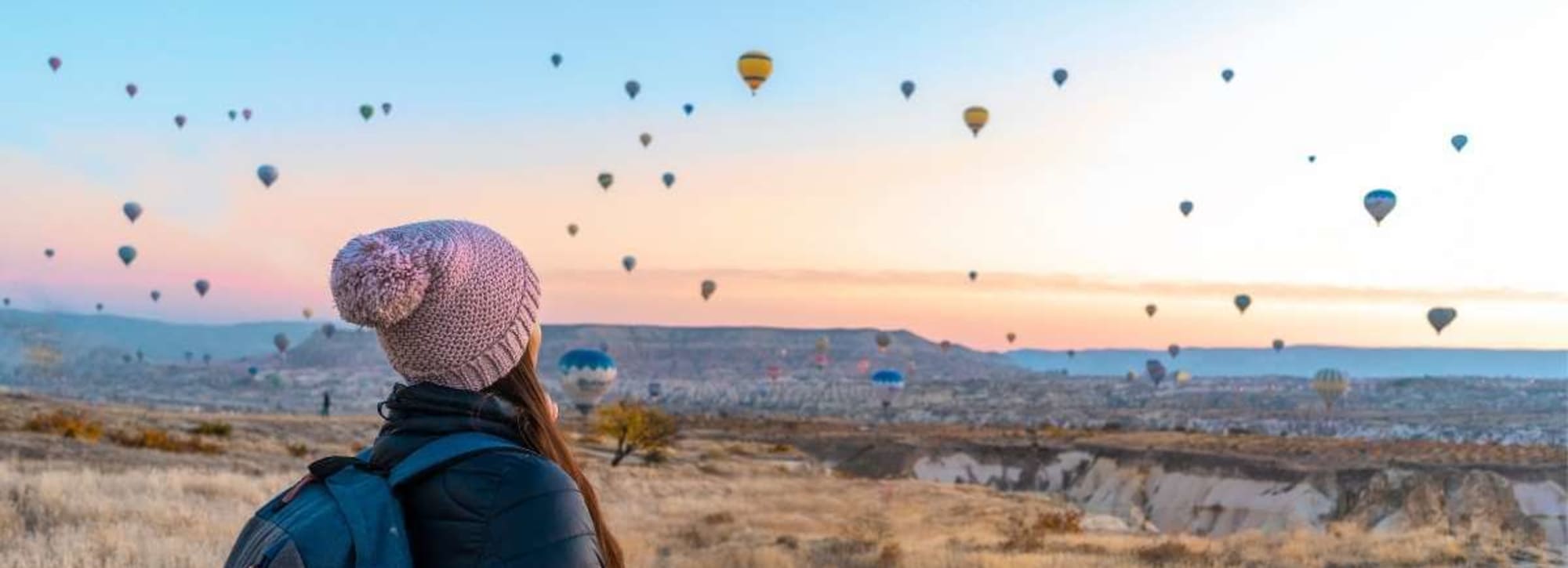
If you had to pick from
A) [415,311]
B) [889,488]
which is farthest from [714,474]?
[415,311]

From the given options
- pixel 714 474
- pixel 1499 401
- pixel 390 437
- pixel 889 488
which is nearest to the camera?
pixel 390 437

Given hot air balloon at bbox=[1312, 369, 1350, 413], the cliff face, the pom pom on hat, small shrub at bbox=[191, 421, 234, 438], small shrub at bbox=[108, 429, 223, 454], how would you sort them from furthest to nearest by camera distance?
hot air balloon at bbox=[1312, 369, 1350, 413] < the cliff face < small shrub at bbox=[191, 421, 234, 438] < small shrub at bbox=[108, 429, 223, 454] < the pom pom on hat

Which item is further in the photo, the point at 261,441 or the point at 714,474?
the point at 714,474

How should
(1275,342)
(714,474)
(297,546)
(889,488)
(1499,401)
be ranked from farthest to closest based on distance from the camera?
(1499,401), (1275,342), (714,474), (889,488), (297,546)

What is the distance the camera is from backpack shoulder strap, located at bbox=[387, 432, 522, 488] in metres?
2.44

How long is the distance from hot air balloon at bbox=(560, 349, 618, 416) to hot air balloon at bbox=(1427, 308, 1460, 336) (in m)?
46.3

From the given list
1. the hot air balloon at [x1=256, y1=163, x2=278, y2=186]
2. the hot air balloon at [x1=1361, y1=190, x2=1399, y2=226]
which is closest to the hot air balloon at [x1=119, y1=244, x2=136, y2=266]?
the hot air balloon at [x1=256, y1=163, x2=278, y2=186]

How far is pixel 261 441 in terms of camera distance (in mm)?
44031

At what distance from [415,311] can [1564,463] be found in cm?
6519

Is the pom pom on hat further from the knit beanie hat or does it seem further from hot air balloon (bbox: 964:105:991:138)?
hot air balloon (bbox: 964:105:991:138)

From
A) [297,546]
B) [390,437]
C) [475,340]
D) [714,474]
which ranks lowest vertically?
[714,474]

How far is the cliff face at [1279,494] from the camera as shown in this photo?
4594 centimetres

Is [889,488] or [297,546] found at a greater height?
[297,546]

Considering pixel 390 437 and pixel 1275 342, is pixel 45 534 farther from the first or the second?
pixel 1275 342
